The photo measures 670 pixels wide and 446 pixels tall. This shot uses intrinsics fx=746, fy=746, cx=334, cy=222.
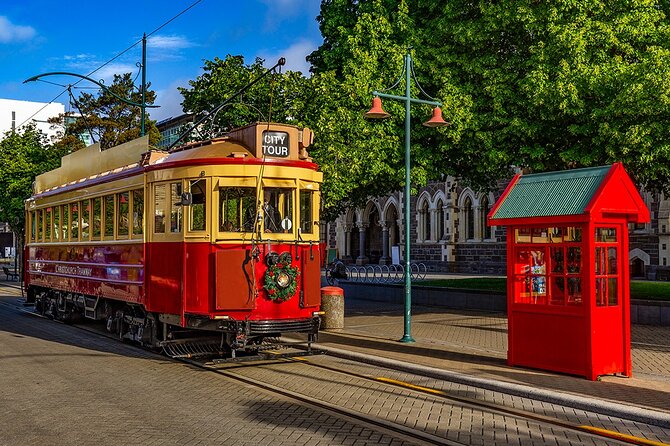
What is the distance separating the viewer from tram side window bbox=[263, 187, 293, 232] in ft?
38.5

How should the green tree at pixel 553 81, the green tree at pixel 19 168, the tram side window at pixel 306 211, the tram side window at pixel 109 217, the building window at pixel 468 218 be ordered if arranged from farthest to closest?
the building window at pixel 468 218 < the green tree at pixel 19 168 < the green tree at pixel 553 81 < the tram side window at pixel 109 217 < the tram side window at pixel 306 211

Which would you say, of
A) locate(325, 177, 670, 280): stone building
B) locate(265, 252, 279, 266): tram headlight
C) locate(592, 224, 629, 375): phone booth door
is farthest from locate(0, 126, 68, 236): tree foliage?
locate(592, 224, 629, 375): phone booth door

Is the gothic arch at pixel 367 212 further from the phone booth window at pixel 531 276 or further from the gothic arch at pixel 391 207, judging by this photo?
the phone booth window at pixel 531 276

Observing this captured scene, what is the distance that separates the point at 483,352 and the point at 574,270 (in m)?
3.07

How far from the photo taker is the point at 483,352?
12.9 m

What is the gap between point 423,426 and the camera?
7855 mm

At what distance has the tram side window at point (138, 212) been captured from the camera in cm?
1284

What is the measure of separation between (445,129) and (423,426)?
428 inches

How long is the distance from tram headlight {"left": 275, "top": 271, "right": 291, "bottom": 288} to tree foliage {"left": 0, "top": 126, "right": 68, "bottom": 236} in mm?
26887

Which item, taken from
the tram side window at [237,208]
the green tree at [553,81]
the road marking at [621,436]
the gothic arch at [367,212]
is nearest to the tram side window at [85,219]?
the tram side window at [237,208]

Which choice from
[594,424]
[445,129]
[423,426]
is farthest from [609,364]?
[445,129]

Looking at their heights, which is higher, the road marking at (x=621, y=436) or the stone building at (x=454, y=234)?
the stone building at (x=454, y=234)

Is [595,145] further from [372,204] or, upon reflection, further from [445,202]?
[372,204]

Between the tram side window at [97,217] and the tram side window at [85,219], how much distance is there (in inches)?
11.3
